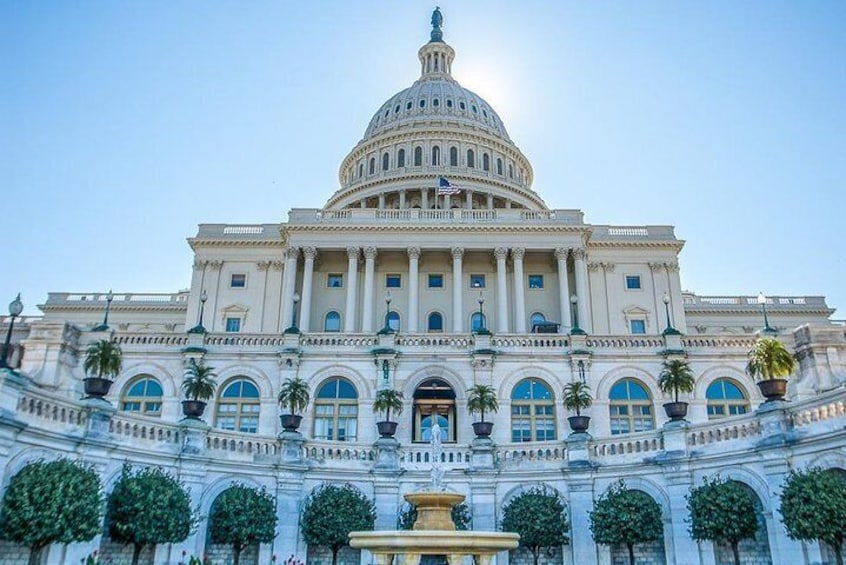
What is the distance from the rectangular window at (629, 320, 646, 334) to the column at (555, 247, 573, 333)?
6.73 meters

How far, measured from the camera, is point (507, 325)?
67812mm

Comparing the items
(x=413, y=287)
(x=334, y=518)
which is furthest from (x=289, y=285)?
(x=334, y=518)

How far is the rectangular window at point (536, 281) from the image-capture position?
72812mm

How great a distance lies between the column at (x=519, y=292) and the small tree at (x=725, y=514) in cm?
4155

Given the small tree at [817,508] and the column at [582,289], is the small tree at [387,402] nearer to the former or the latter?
the small tree at [817,508]

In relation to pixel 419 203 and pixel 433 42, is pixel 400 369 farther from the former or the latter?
pixel 433 42

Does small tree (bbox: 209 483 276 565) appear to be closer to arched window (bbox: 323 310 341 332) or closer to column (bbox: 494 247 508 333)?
column (bbox: 494 247 508 333)

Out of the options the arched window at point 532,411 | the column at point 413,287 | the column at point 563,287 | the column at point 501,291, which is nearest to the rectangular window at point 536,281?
the column at point 563,287

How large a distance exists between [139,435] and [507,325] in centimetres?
4498

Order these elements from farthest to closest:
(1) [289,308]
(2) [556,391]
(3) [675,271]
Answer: (3) [675,271], (1) [289,308], (2) [556,391]

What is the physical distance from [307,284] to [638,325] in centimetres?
3227

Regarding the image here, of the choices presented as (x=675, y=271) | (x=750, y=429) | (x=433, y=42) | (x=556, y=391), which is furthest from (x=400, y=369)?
(x=433, y=42)

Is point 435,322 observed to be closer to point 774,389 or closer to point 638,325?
point 638,325

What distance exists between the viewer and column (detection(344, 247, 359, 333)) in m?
67.9
